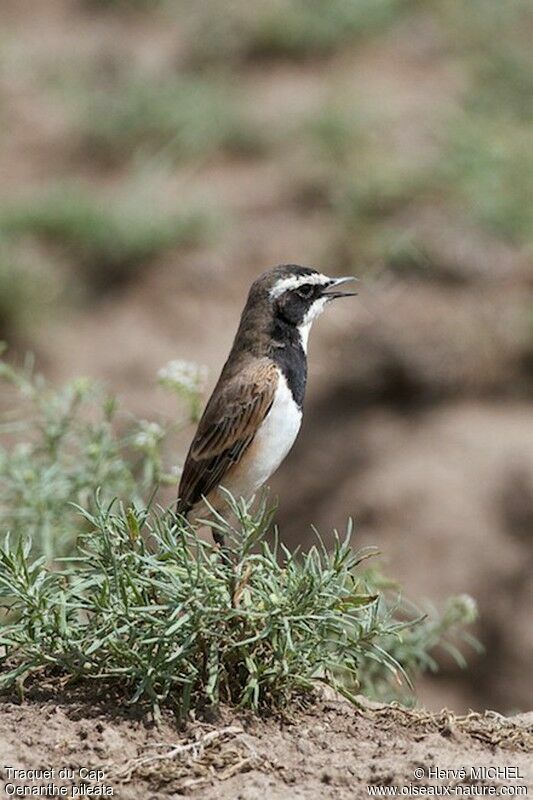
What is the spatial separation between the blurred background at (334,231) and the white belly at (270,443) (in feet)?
10.1

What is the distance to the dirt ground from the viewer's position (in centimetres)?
348

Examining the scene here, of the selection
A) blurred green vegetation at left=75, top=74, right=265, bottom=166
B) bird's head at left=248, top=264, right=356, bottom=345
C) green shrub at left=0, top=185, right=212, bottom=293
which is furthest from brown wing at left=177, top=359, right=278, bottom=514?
blurred green vegetation at left=75, top=74, right=265, bottom=166

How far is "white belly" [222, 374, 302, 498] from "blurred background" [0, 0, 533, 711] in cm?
308

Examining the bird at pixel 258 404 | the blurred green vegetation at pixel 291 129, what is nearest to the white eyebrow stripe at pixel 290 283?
the bird at pixel 258 404

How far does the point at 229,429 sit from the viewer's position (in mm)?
5383

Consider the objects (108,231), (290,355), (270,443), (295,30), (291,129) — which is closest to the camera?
(270,443)

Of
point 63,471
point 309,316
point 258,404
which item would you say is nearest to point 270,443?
point 258,404

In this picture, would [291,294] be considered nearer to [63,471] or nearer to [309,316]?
[309,316]

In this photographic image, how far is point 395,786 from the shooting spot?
137 inches

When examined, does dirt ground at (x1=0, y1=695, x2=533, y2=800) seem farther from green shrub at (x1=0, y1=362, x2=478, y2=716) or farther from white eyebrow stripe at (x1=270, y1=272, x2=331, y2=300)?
white eyebrow stripe at (x1=270, y1=272, x2=331, y2=300)

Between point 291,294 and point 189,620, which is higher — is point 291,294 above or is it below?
above

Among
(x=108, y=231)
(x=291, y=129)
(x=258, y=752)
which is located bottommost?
(x=258, y=752)

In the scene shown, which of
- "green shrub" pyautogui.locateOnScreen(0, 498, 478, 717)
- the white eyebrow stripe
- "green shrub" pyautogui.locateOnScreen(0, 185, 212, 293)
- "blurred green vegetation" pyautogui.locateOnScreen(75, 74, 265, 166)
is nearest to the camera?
"green shrub" pyautogui.locateOnScreen(0, 498, 478, 717)

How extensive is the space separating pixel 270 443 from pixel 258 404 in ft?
0.51
